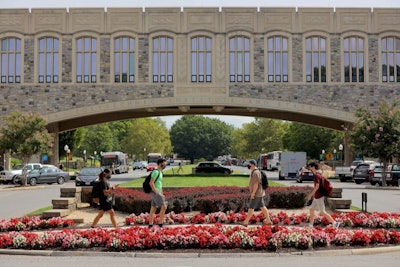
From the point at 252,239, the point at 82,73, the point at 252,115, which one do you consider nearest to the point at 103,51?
the point at 82,73

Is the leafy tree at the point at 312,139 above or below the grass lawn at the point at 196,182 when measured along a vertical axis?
above

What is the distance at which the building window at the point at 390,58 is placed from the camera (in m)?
50.3

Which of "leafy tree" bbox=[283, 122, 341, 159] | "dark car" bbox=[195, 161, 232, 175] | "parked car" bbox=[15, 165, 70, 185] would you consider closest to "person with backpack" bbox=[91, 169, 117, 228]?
"parked car" bbox=[15, 165, 70, 185]

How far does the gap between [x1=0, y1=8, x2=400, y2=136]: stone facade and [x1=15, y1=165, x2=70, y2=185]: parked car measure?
7.58m

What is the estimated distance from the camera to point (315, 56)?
50406 mm

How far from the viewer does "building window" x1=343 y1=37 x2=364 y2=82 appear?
5041 cm

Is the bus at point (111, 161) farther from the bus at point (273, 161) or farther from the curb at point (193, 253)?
the curb at point (193, 253)

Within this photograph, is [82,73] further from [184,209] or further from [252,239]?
[252,239]

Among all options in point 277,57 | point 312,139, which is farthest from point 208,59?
point 312,139

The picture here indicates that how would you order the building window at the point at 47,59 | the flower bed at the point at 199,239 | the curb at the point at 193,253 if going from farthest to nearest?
1. the building window at the point at 47,59
2. the flower bed at the point at 199,239
3. the curb at the point at 193,253

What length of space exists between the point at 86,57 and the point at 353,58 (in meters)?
22.8

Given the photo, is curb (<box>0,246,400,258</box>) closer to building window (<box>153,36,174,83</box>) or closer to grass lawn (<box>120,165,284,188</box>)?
grass lawn (<box>120,165,284,188</box>)

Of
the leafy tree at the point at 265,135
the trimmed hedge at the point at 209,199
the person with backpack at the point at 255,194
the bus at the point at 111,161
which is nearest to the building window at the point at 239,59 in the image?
the bus at the point at 111,161

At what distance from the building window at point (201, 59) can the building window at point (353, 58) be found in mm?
11617
